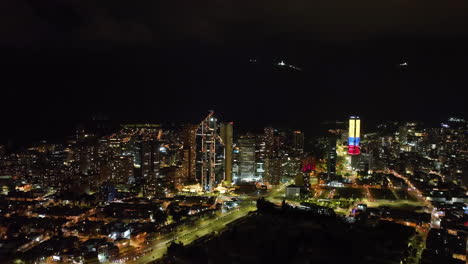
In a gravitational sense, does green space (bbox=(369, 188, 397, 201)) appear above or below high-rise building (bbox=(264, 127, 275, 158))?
below

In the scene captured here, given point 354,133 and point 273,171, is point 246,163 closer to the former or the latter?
point 273,171

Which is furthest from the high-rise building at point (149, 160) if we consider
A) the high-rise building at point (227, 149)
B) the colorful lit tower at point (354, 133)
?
the colorful lit tower at point (354, 133)

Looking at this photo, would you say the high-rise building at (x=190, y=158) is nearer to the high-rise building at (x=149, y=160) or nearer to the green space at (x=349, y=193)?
the high-rise building at (x=149, y=160)

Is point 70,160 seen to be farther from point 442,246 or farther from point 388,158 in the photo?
point 388,158

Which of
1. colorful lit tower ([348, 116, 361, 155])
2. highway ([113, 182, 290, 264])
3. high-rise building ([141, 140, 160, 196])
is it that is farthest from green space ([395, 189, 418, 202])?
high-rise building ([141, 140, 160, 196])

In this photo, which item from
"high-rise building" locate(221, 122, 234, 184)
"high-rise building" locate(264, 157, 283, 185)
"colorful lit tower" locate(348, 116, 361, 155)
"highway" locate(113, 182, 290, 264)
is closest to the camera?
"highway" locate(113, 182, 290, 264)

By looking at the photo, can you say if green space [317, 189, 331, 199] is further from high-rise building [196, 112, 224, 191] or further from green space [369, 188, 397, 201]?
high-rise building [196, 112, 224, 191]

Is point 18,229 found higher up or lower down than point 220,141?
lower down

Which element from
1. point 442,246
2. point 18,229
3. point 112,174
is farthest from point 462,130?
point 18,229

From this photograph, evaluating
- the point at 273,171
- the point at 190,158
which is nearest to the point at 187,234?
the point at 190,158
